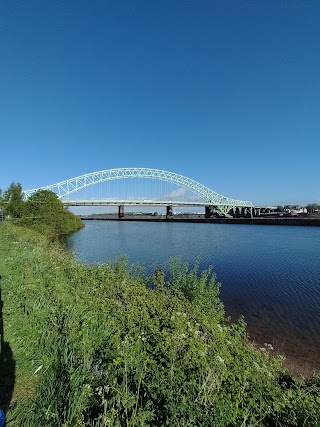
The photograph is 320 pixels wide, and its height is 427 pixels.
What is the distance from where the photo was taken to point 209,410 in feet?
10.8

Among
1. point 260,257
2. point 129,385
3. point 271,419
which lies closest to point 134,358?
point 129,385

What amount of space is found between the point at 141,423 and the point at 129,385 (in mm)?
788

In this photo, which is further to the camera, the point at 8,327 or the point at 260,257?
the point at 260,257

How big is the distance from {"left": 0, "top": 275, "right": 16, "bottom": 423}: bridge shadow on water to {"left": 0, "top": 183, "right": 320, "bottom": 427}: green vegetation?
0.01 m

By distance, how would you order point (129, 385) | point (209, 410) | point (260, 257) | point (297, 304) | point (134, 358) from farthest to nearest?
1. point (260, 257)
2. point (297, 304)
3. point (134, 358)
4. point (129, 385)
5. point (209, 410)

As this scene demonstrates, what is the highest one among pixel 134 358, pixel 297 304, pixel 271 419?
pixel 134 358

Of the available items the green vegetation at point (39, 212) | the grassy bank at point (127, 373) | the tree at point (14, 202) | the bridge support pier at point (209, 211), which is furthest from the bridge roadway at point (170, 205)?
the grassy bank at point (127, 373)

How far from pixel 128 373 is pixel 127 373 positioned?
1cm

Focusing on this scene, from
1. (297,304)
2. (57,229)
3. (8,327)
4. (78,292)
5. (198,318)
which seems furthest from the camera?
(57,229)

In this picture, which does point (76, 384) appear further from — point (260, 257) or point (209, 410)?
point (260, 257)

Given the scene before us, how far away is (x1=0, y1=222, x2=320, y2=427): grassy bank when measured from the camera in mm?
3283

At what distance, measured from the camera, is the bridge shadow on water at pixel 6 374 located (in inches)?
143

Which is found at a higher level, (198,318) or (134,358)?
(134,358)

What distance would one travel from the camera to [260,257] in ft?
86.5
